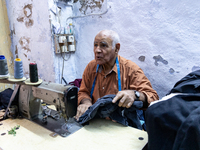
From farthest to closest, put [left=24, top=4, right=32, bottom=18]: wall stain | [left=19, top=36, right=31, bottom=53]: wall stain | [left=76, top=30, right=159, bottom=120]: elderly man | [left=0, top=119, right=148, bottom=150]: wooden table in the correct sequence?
[left=19, top=36, right=31, bottom=53]: wall stain
[left=24, top=4, right=32, bottom=18]: wall stain
[left=76, top=30, right=159, bottom=120]: elderly man
[left=0, top=119, right=148, bottom=150]: wooden table

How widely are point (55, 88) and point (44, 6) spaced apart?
155 cm

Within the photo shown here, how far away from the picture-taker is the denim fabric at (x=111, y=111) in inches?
41.4

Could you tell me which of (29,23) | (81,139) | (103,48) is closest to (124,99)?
(81,139)

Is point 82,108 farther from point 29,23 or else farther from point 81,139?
point 29,23

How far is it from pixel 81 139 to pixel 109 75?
2.77ft

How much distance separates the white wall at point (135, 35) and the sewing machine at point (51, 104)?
1.08 metres

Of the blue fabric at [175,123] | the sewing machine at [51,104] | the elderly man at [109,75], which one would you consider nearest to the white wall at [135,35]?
the elderly man at [109,75]

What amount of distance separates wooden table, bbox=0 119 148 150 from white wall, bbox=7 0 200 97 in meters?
1.02

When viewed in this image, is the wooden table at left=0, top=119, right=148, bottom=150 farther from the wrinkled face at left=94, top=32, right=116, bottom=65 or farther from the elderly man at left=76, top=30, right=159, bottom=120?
the wrinkled face at left=94, top=32, right=116, bottom=65

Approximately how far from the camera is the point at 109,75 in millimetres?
1637

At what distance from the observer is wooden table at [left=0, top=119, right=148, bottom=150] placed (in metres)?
0.86

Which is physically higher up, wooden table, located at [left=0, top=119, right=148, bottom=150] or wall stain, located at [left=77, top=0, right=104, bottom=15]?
wall stain, located at [left=77, top=0, right=104, bottom=15]

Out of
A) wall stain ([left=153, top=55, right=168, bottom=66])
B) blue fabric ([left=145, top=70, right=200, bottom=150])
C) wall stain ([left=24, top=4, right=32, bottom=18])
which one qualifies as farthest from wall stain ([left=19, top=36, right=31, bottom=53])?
blue fabric ([left=145, top=70, right=200, bottom=150])

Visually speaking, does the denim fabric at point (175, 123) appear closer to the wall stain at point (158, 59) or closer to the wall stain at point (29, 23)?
the wall stain at point (158, 59)
